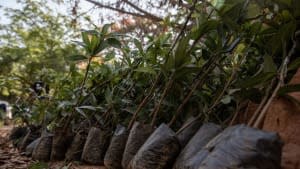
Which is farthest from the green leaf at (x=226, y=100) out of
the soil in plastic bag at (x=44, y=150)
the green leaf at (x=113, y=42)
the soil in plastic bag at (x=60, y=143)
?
the soil in plastic bag at (x=44, y=150)

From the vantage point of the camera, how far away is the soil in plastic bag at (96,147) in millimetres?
1662

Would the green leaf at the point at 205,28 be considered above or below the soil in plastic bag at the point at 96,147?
above

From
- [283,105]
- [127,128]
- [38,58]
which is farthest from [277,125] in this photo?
[38,58]

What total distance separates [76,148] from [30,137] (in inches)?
35.0

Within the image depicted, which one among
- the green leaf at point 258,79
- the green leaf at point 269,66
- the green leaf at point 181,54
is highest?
the green leaf at point 181,54

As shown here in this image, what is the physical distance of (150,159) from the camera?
1.15 m

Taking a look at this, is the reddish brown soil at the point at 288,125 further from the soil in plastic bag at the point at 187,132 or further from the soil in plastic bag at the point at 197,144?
the soil in plastic bag at the point at 187,132

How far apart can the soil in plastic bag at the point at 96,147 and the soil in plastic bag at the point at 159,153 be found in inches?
20.7

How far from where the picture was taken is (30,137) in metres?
2.52

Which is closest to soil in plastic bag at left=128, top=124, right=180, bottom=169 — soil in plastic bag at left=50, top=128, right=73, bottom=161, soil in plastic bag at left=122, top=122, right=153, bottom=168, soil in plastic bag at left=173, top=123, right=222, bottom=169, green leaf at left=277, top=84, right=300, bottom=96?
soil in plastic bag at left=173, top=123, right=222, bottom=169

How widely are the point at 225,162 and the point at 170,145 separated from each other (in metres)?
0.39

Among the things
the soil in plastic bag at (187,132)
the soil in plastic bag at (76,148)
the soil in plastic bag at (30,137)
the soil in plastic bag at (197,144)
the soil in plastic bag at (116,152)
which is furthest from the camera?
the soil in plastic bag at (30,137)

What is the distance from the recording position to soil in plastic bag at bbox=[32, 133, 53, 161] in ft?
6.34

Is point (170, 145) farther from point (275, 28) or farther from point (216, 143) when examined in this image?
point (275, 28)
